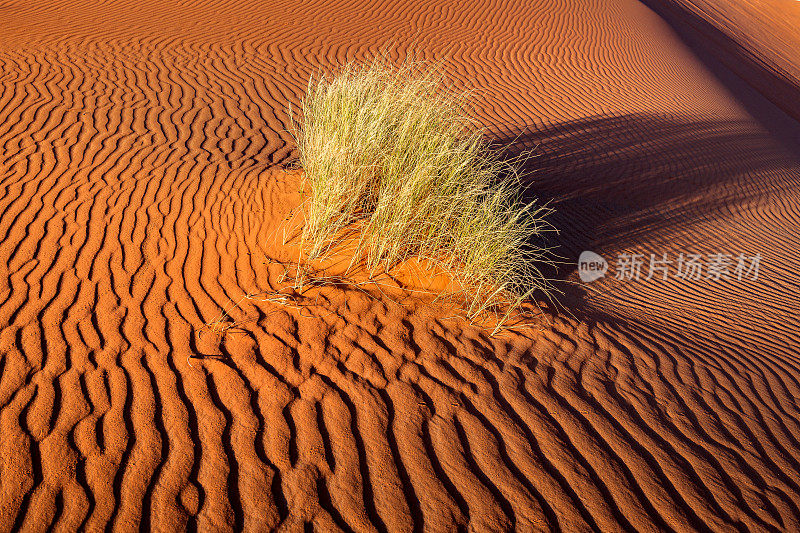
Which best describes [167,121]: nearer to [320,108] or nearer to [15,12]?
[320,108]

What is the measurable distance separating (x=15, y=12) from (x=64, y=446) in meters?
11.6

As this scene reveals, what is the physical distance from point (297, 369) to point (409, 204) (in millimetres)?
1740

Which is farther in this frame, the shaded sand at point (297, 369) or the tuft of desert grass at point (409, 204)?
the tuft of desert grass at point (409, 204)

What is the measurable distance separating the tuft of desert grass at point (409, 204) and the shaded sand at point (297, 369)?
1.45 ft

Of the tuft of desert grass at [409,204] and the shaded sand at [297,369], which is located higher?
the tuft of desert grass at [409,204]

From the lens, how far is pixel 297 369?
11.1ft

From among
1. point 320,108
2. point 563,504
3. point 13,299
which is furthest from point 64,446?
point 320,108

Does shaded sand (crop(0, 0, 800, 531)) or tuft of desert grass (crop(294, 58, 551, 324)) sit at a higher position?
tuft of desert grass (crop(294, 58, 551, 324))

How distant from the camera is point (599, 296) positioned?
5105 mm

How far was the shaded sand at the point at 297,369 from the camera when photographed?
8.90ft

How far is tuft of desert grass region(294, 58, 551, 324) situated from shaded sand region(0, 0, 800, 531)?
443 millimetres

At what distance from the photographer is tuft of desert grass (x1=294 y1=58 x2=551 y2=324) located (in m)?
4.38

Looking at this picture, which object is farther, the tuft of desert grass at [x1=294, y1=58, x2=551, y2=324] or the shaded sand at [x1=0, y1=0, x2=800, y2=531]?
the tuft of desert grass at [x1=294, y1=58, x2=551, y2=324]

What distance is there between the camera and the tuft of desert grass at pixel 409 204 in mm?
4379
